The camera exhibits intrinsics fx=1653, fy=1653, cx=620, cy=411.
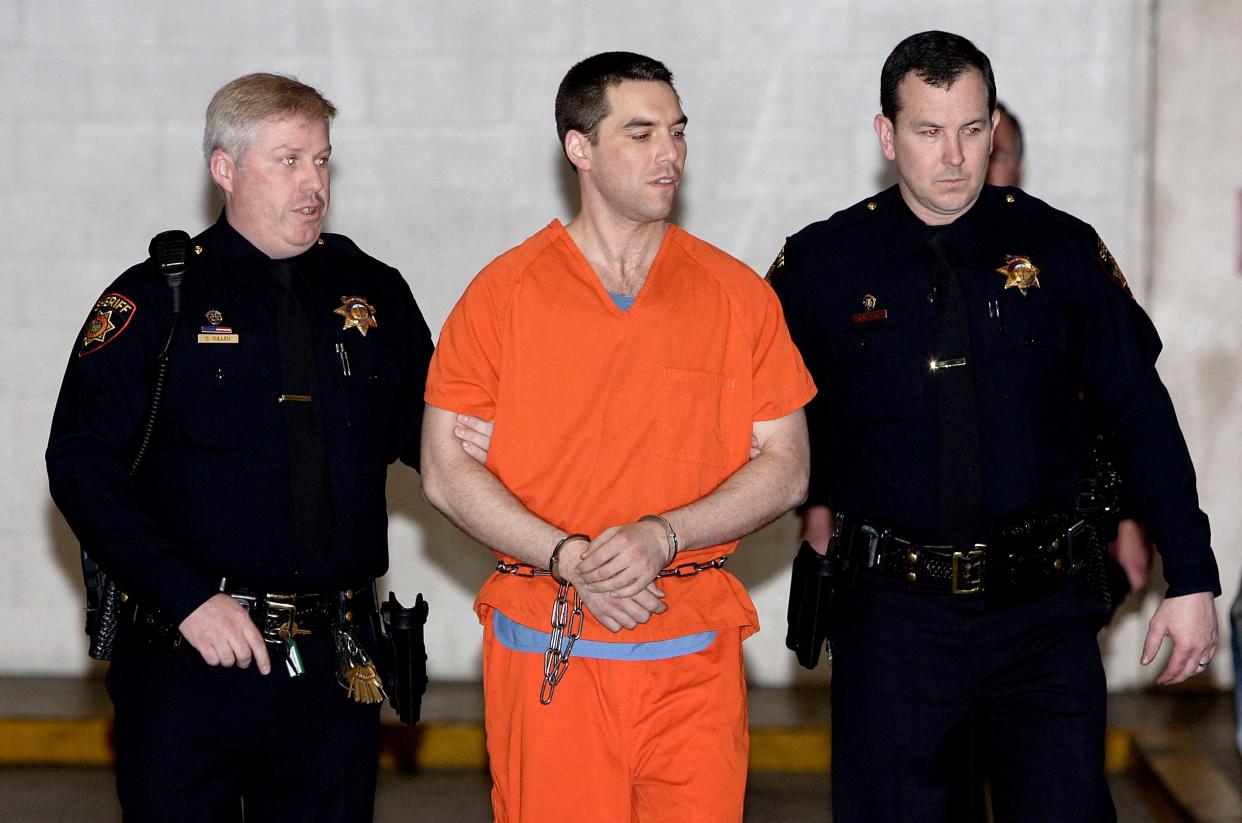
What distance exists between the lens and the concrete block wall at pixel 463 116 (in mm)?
5879

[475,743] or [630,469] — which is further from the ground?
[630,469]

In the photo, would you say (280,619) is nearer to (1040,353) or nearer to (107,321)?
(107,321)

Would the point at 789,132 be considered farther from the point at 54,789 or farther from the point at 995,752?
the point at 54,789

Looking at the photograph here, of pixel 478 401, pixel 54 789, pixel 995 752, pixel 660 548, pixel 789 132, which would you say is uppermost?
pixel 789 132

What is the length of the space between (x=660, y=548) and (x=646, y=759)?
0.43 metres

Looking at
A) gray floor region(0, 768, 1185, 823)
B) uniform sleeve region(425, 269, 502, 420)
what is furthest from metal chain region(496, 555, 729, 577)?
gray floor region(0, 768, 1185, 823)

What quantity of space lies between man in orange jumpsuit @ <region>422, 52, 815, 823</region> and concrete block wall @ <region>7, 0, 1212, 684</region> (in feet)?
8.97

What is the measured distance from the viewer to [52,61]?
5.96m

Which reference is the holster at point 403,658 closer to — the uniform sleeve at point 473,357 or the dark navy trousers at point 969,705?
the uniform sleeve at point 473,357

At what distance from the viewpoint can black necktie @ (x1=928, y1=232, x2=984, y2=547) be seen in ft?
11.2

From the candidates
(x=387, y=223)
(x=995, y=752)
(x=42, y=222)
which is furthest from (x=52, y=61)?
(x=995, y=752)

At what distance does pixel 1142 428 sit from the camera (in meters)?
3.46

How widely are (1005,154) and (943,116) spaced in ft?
5.06

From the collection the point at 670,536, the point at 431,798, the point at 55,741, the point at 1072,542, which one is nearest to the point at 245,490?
the point at 670,536
